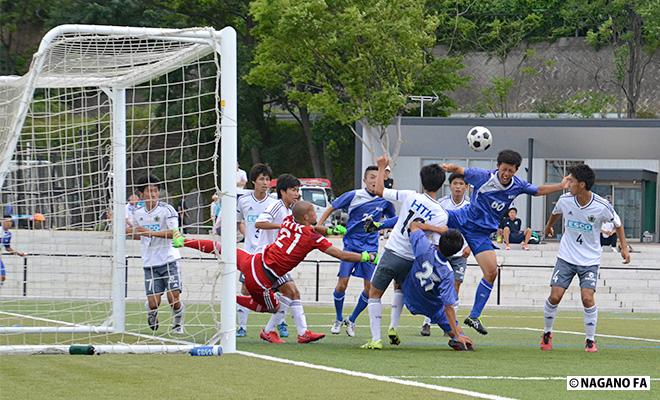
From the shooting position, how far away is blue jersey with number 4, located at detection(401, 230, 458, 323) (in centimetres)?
1268

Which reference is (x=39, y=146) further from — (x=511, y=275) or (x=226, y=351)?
(x=511, y=275)

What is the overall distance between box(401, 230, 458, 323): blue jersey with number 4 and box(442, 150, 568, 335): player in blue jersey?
62 cm

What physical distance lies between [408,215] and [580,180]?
1996 millimetres

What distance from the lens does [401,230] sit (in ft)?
42.4

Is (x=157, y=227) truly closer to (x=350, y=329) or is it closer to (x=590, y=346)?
(x=350, y=329)

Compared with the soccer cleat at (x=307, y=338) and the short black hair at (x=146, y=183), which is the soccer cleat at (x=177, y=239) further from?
the soccer cleat at (x=307, y=338)

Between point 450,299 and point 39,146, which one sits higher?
point 39,146

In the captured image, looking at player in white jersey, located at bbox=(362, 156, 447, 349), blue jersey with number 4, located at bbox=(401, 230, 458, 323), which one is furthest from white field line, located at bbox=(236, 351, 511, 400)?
blue jersey with number 4, located at bbox=(401, 230, 458, 323)

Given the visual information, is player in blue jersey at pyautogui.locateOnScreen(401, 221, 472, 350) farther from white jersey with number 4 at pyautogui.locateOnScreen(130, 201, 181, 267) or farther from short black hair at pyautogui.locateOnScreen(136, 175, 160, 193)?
short black hair at pyautogui.locateOnScreen(136, 175, 160, 193)

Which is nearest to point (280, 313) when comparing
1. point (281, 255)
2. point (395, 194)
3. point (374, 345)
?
point (281, 255)

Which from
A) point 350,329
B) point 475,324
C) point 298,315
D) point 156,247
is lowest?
point 350,329

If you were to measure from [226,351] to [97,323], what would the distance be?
3.75 meters

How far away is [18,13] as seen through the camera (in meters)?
59.8

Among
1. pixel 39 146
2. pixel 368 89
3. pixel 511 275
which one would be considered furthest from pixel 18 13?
pixel 39 146
